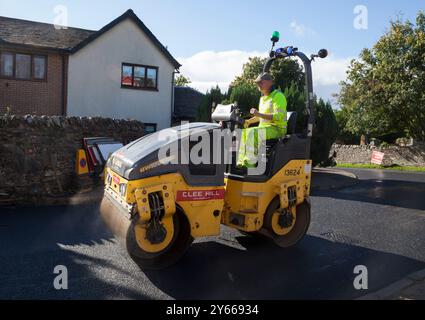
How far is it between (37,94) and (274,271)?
1546 centimetres

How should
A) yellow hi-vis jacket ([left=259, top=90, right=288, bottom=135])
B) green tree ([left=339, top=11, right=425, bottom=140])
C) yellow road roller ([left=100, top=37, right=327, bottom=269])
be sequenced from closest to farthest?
yellow road roller ([left=100, top=37, right=327, bottom=269]) → yellow hi-vis jacket ([left=259, top=90, right=288, bottom=135]) → green tree ([left=339, top=11, right=425, bottom=140])

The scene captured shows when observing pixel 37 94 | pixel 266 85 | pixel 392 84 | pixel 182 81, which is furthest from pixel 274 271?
pixel 182 81

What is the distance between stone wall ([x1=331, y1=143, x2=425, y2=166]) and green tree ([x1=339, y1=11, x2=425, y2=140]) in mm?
1211

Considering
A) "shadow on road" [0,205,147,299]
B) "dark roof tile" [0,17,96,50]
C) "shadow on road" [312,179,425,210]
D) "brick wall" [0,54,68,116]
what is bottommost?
"shadow on road" [0,205,147,299]

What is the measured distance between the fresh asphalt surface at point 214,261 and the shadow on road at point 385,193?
195 cm

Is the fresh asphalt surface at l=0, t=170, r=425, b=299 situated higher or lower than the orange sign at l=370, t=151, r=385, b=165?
lower

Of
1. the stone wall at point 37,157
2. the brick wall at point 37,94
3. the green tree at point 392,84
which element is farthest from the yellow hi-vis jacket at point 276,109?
the green tree at point 392,84

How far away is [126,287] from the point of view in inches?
186

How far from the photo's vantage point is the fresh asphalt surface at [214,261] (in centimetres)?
471

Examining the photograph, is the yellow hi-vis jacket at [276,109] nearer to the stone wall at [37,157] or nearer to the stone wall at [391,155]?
the stone wall at [37,157]

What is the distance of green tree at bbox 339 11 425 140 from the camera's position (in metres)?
23.0

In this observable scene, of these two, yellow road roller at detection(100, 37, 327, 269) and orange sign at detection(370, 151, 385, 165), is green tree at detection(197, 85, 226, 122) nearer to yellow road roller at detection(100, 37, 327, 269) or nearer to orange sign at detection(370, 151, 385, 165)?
yellow road roller at detection(100, 37, 327, 269)

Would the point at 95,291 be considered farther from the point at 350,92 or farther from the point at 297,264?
the point at 350,92

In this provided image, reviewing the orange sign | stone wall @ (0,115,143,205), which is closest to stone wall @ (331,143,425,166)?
the orange sign
